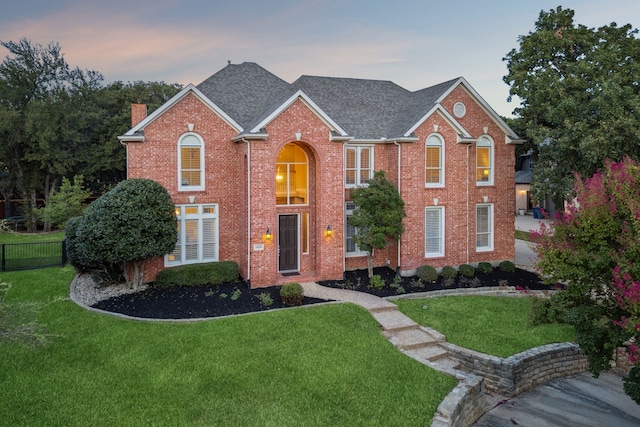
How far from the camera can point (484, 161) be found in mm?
21094

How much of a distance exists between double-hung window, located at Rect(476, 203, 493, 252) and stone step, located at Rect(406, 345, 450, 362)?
10727 millimetres

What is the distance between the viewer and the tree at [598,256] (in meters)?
7.58

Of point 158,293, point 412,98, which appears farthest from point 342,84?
point 158,293

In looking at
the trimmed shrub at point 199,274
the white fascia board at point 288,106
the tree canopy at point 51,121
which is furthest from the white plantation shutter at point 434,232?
the tree canopy at point 51,121

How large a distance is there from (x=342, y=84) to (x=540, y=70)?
10.0 meters

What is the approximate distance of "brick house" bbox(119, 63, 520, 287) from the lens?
55.4 feet

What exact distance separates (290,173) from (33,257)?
47.0 feet

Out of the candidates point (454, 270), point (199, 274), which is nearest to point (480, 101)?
point (454, 270)

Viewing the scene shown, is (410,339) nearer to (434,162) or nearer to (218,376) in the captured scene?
(218,376)

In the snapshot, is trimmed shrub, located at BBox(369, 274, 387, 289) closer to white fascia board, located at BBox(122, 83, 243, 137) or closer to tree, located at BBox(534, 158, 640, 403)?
white fascia board, located at BBox(122, 83, 243, 137)

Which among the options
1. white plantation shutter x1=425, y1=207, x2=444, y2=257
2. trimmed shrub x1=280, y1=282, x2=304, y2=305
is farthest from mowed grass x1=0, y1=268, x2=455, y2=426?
white plantation shutter x1=425, y1=207, x2=444, y2=257

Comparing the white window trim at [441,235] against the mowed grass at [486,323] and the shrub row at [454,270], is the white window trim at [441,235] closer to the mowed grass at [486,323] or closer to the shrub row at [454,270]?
→ the shrub row at [454,270]

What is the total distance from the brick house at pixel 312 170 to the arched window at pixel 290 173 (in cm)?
5

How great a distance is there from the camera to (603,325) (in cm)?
829
